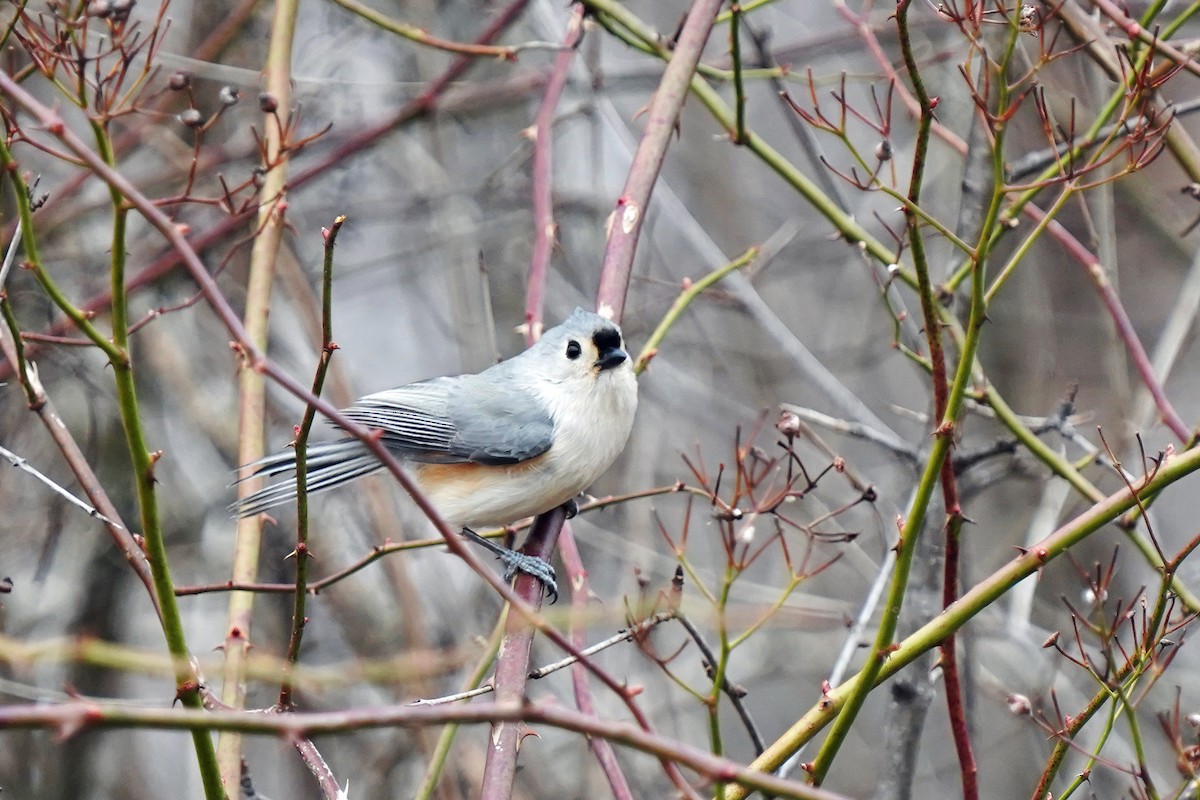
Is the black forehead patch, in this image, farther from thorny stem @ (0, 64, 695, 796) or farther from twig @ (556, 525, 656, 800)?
thorny stem @ (0, 64, 695, 796)

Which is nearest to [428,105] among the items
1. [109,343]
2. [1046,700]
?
[109,343]

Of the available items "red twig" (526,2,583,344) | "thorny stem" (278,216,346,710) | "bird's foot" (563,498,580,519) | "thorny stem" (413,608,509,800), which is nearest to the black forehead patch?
"red twig" (526,2,583,344)

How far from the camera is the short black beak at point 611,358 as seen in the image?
3283 mm

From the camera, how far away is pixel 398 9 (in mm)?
5977

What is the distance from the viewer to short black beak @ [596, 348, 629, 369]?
3.28 metres

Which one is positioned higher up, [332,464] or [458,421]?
[458,421]

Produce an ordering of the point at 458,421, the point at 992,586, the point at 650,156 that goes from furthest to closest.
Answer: the point at 458,421 < the point at 650,156 < the point at 992,586

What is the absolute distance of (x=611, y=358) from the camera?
10.8 ft

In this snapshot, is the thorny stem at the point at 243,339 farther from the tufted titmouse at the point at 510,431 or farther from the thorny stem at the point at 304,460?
the tufted titmouse at the point at 510,431

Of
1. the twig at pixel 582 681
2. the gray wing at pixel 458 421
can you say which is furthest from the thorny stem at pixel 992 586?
the gray wing at pixel 458 421

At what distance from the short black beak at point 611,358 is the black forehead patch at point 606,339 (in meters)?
0.01

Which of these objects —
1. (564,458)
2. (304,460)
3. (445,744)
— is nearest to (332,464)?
(564,458)

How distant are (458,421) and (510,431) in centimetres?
23

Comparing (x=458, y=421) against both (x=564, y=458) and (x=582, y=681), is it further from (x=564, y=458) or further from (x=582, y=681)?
(x=582, y=681)
